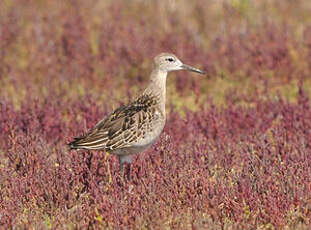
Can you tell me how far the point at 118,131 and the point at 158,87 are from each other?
701mm

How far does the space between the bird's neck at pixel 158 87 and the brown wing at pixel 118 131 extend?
7.8 inches

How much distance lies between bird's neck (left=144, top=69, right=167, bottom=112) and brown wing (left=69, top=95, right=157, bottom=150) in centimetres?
20

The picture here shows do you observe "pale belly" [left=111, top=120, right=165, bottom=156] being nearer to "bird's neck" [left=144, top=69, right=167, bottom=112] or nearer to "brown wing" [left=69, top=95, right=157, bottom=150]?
"brown wing" [left=69, top=95, right=157, bottom=150]

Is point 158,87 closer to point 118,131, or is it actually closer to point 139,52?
point 118,131

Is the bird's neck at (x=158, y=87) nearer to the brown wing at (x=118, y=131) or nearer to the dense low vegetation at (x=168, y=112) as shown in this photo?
the brown wing at (x=118, y=131)

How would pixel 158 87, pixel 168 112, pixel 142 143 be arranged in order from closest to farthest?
pixel 142 143
pixel 158 87
pixel 168 112

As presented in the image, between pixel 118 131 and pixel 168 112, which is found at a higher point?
pixel 168 112

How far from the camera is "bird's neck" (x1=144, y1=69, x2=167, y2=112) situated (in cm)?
581

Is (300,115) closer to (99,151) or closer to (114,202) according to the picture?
(99,151)

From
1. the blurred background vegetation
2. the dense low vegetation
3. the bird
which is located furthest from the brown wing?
the blurred background vegetation

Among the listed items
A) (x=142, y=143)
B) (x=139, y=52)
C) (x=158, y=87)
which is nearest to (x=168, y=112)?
(x=158, y=87)

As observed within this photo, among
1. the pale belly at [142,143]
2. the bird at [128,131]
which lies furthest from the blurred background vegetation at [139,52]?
the pale belly at [142,143]

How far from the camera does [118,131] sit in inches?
212

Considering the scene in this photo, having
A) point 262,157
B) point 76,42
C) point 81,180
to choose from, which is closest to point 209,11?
point 76,42
